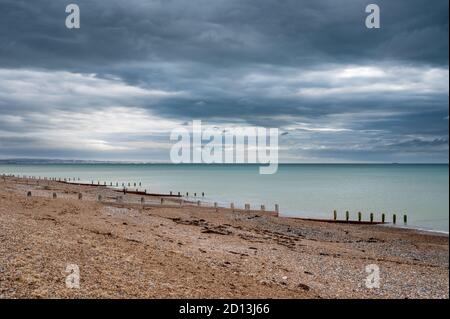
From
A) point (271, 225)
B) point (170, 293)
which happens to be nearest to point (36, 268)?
point (170, 293)

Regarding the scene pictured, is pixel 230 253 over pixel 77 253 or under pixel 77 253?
under

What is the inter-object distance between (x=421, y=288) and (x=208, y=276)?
Answer: 981cm

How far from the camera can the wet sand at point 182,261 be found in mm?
11867

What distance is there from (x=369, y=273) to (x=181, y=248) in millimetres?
9112

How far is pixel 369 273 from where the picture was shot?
18.7 m

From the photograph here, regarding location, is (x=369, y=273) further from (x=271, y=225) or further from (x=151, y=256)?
(x=271, y=225)

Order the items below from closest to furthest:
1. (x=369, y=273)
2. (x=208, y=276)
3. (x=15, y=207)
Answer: (x=208, y=276), (x=369, y=273), (x=15, y=207)

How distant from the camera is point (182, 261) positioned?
1612 centimetres

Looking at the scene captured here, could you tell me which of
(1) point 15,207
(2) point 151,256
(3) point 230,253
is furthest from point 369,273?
(1) point 15,207

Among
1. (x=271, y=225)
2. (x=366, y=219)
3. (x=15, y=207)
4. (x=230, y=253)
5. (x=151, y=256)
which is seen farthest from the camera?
(x=366, y=219)

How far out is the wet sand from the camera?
38.9 ft

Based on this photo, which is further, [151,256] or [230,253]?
[230,253]

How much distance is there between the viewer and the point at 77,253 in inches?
576
